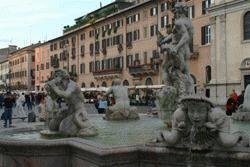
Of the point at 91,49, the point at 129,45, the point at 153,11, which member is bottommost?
the point at 129,45

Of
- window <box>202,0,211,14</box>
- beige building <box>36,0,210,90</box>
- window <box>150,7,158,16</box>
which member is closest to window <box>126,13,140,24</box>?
beige building <box>36,0,210,90</box>

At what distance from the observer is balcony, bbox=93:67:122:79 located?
59.2 m

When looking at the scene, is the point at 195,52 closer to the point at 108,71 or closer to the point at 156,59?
the point at 156,59

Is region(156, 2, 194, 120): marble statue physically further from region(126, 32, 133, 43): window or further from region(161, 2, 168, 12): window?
region(126, 32, 133, 43): window

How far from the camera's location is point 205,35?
43438 mm

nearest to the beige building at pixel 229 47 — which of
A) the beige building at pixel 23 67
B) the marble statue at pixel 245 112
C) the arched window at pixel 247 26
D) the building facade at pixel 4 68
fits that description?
the arched window at pixel 247 26

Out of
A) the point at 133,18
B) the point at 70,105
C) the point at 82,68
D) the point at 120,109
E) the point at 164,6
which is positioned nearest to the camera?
the point at 70,105

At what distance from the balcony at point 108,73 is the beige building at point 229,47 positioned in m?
20.5

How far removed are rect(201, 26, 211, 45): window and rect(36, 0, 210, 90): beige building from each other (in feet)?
0.34

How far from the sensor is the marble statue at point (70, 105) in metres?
8.04

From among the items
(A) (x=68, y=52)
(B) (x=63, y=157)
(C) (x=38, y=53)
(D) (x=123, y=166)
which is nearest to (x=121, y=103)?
(B) (x=63, y=157)

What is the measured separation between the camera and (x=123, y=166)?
6090 millimetres

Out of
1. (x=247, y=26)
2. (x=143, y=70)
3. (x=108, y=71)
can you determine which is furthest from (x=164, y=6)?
(x=108, y=71)

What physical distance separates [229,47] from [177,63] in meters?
28.5
